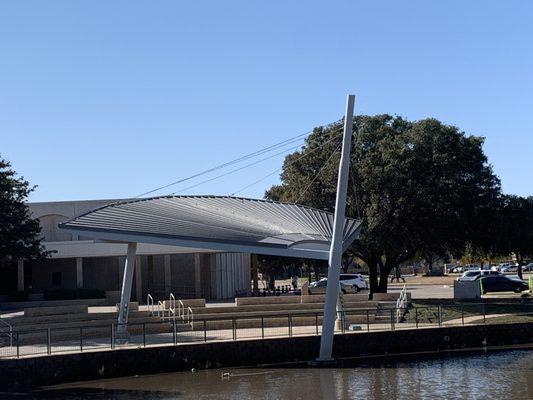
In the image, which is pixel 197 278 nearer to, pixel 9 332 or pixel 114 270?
pixel 114 270

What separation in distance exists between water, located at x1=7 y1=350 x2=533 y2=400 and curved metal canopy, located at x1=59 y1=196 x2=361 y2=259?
4654 mm

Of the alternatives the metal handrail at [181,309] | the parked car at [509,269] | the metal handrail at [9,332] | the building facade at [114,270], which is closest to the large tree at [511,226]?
the building facade at [114,270]

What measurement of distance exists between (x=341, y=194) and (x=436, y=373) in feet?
24.1

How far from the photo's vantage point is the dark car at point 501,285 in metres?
60.2

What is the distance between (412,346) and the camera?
34844 mm

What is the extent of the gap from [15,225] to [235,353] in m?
19.9

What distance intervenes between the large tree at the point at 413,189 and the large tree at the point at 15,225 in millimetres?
16024

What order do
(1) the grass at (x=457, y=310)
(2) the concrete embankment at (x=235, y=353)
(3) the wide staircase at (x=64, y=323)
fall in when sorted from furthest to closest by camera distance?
1. (1) the grass at (x=457, y=310)
2. (3) the wide staircase at (x=64, y=323)
3. (2) the concrete embankment at (x=235, y=353)

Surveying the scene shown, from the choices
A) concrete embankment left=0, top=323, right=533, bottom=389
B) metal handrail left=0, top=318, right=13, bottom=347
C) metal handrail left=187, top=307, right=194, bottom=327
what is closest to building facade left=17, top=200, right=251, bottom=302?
metal handrail left=187, top=307, right=194, bottom=327

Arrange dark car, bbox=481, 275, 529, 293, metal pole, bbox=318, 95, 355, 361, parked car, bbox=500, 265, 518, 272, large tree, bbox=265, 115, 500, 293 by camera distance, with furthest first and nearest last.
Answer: parked car, bbox=500, 265, 518, 272, dark car, bbox=481, 275, 529, 293, large tree, bbox=265, 115, 500, 293, metal pole, bbox=318, 95, 355, 361

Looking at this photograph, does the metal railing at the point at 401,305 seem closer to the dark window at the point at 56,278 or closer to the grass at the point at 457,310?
the grass at the point at 457,310

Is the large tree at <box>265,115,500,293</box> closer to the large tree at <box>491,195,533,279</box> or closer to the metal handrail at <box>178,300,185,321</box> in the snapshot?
the large tree at <box>491,195,533,279</box>

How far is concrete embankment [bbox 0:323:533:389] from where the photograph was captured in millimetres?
28703

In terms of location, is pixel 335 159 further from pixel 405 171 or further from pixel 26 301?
pixel 26 301
